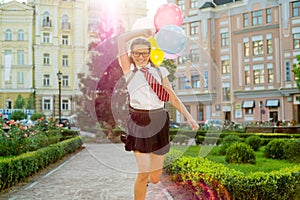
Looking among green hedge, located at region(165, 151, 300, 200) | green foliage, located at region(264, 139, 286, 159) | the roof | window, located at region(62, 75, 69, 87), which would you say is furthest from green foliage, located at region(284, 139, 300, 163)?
window, located at region(62, 75, 69, 87)

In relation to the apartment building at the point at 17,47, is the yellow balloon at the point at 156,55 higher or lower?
lower

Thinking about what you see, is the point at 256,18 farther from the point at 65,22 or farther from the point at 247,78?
the point at 65,22

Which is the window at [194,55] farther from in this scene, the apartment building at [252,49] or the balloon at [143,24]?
the apartment building at [252,49]

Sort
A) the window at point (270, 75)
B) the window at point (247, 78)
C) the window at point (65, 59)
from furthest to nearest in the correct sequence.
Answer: the window at point (65, 59) < the window at point (247, 78) < the window at point (270, 75)

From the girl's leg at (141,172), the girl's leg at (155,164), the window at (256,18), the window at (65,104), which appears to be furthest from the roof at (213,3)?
the girl's leg at (141,172)

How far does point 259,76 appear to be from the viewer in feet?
124

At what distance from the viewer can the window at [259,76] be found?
124 ft

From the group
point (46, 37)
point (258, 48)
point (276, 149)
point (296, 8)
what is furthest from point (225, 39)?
point (276, 149)

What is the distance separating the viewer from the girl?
13.4 feet

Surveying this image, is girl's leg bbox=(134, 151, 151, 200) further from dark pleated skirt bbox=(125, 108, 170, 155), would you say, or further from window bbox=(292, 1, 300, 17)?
window bbox=(292, 1, 300, 17)

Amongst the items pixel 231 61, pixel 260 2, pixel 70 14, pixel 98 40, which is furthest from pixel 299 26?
pixel 70 14

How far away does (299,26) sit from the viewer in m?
35.4

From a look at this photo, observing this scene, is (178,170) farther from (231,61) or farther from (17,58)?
(17,58)

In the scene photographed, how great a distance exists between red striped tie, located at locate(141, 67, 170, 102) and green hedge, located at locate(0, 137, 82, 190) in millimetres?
4139
